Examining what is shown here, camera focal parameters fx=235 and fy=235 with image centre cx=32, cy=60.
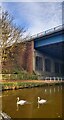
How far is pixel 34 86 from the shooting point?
3139 cm

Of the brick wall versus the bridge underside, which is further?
the bridge underside

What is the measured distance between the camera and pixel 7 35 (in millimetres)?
32656

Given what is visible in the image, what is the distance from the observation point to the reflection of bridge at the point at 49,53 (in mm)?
40406

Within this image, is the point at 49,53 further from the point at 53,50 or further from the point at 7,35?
the point at 7,35

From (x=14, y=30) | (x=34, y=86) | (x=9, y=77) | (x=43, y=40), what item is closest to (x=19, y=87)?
(x=34, y=86)

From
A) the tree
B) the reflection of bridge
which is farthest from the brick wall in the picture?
the tree

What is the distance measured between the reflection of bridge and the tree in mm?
6427

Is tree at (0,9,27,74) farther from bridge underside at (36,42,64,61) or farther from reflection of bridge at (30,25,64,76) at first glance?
bridge underside at (36,42,64,61)

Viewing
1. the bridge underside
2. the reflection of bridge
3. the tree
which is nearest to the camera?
the tree

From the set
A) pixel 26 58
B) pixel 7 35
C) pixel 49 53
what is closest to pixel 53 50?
pixel 49 53

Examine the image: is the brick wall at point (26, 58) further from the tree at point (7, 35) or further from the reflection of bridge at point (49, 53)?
the tree at point (7, 35)

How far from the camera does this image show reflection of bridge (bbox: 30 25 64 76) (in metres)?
40.4

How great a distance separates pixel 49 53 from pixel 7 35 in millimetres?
21153

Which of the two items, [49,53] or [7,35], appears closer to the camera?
[7,35]
